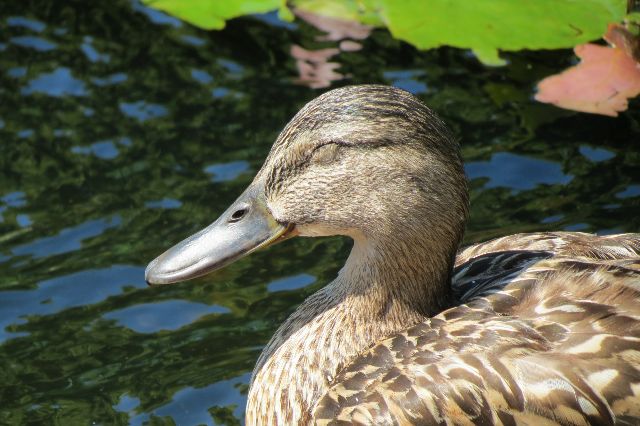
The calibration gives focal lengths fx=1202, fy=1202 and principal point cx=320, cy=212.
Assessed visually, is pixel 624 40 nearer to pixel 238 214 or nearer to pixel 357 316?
pixel 357 316

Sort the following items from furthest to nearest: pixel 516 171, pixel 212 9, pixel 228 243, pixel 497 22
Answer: pixel 212 9 < pixel 497 22 < pixel 516 171 < pixel 228 243

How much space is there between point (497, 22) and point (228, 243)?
364 centimetres

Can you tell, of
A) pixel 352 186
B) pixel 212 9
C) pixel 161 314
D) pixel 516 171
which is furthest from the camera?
pixel 212 9

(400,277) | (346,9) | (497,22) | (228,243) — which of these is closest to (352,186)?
(400,277)

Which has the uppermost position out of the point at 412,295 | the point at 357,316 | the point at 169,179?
the point at 412,295

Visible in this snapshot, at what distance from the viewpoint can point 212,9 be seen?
27.8 feet

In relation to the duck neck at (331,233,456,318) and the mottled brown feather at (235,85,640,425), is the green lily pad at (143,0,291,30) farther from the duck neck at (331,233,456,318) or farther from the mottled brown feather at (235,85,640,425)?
the duck neck at (331,233,456,318)

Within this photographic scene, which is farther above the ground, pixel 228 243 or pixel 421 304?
pixel 228 243

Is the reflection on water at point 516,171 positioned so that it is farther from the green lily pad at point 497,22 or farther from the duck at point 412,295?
the duck at point 412,295

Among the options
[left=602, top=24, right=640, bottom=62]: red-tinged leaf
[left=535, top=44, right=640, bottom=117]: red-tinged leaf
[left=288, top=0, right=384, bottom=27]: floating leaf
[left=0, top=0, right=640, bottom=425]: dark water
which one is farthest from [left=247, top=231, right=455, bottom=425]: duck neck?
[left=288, top=0, right=384, bottom=27]: floating leaf

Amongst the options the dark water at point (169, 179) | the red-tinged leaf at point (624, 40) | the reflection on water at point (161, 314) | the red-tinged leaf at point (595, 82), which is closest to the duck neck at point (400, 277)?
the dark water at point (169, 179)

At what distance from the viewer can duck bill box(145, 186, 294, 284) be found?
503cm

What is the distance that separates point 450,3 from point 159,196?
2.44m

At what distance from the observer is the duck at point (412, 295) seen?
4.43 metres
